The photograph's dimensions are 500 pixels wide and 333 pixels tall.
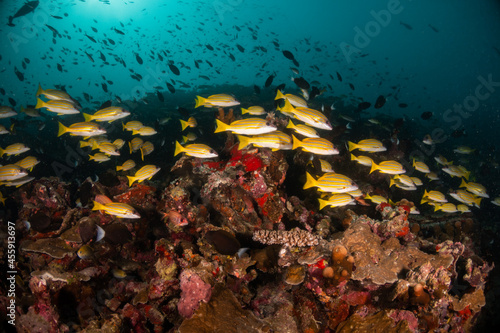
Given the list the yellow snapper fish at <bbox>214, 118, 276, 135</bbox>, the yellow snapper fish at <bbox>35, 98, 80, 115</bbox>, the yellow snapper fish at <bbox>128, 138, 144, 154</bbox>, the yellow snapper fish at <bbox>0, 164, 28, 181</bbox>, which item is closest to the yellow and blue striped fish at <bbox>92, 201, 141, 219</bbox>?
the yellow snapper fish at <bbox>214, 118, 276, 135</bbox>

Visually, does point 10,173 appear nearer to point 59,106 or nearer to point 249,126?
point 59,106

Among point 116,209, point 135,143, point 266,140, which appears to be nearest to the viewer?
point 116,209

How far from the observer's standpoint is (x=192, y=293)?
3.08m

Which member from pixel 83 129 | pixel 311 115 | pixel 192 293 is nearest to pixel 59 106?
pixel 83 129

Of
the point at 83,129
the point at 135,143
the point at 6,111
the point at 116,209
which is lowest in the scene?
the point at 135,143

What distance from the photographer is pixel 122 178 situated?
267 inches

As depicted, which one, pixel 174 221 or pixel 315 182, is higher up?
pixel 315 182

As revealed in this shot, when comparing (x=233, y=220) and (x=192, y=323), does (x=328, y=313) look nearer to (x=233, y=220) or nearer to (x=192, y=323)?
(x=192, y=323)

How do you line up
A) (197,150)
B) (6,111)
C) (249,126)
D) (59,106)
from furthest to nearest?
(6,111)
(59,106)
(197,150)
(249,126)

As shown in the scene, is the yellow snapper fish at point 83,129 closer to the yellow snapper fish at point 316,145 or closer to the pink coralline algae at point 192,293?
the pink coralline algae at point 192,293

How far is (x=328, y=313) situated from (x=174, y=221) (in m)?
2.86

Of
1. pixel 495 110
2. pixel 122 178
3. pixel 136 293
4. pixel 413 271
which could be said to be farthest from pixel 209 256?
pixel 495 110

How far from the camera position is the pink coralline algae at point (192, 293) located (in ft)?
10.00

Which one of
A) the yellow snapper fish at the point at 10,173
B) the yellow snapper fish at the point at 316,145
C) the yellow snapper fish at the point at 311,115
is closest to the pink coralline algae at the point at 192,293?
the yellow snapper fish at the point at 316,145
